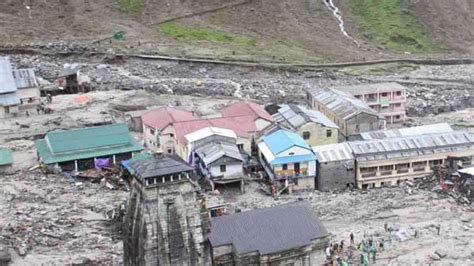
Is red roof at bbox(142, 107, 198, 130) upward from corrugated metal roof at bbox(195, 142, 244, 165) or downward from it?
upward

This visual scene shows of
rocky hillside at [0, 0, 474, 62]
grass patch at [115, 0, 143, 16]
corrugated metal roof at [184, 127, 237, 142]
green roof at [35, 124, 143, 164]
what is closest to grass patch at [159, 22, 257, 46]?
rocky hillside at [0, 0, 474, 62]

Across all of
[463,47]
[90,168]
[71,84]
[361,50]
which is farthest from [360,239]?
[463,47]

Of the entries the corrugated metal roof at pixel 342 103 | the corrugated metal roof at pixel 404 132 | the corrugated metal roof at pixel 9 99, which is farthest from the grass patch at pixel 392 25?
the corrugated metal roof at pixel 9 99

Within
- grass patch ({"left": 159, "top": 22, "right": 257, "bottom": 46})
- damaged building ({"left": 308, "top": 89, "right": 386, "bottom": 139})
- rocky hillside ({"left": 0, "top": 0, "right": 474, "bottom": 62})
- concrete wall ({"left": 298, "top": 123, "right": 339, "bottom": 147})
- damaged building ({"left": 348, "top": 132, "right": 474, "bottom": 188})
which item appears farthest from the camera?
grass patch ({"left": 159, "top": 22, "right": 257, "bottom": 46})

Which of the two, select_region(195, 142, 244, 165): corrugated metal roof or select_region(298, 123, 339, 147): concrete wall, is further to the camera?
select_region(298, 123, 339, 147): concrete wall

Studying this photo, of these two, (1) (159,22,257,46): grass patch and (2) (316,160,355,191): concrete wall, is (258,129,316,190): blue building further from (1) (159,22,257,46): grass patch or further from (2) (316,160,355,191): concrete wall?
(1) (159,22,257,46): grass patch

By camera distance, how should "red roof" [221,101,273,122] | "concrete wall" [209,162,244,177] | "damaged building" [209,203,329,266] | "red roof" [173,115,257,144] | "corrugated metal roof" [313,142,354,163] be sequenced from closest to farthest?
"damaged building" [209,203,329,266] < "concrete wall" [209,162,244,177] < "corrugated metal roof" [313,142,354,163] < "red roof" [173,115,257,144] < "red roof" [221,101,273,122]

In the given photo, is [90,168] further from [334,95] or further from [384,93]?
[384,93]

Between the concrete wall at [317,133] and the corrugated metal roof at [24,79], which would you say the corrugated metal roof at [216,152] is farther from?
the corrugated metal roof at [24,79]

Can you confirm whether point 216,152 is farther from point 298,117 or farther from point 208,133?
point 298,117
